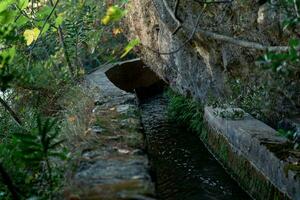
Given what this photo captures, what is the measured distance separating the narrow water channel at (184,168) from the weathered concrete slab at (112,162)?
45 centimetres

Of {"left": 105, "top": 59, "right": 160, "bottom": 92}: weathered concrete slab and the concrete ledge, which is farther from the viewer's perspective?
{"left": 105, "top": 59, "right": 160, "bottom": 92}: weathered concrete slab

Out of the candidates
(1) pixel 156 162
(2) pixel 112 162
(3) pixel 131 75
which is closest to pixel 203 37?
(1) pixel 156 162

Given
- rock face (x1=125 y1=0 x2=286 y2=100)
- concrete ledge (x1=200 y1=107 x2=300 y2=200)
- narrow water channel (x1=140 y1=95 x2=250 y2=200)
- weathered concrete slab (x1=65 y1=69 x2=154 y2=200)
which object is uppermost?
rock face (x1=125 y1=0 x2=286 y2=100)

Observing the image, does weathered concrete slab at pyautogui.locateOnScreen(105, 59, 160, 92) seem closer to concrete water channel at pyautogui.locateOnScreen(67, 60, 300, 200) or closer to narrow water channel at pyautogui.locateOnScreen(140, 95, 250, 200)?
concrete water channel at pyautogui.locateOnScreen(67, 60, 300, 200)

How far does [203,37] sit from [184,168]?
2.06 metres

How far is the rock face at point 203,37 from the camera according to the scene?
579cm

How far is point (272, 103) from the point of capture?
639 centimetres

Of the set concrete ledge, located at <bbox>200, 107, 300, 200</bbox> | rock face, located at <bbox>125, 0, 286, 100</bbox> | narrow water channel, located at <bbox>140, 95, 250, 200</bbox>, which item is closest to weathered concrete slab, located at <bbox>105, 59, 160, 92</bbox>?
rock face, located at <bbox>125, 0, 286, 100</bbox>

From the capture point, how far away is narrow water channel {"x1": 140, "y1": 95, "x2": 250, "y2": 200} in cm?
615

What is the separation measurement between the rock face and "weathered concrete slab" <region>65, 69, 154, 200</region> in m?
0.88

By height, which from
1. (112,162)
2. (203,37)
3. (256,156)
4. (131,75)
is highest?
(203,37)

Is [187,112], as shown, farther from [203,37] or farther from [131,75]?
[131,75]

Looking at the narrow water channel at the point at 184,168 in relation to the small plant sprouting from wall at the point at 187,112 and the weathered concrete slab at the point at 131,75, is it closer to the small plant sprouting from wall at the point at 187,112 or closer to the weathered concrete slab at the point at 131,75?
the small plant sprouting from wall at the point at 187,112

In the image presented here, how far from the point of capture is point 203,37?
735 cm
